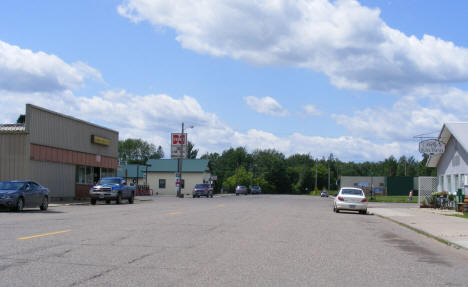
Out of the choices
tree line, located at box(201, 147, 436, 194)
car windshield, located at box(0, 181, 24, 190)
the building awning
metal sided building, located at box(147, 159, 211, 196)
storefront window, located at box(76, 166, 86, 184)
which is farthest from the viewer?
tree line, located at box(201, 147, 436, 194)

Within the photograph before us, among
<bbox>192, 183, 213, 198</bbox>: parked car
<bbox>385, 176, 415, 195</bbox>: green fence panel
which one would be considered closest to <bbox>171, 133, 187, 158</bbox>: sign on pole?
<bbox>192, 183, 213, 198</bbox>: parked car

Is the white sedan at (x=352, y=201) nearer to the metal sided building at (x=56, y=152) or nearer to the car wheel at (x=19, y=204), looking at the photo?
the car wheel at (x=19, y=204)

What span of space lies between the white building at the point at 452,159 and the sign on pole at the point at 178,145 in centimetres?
3313

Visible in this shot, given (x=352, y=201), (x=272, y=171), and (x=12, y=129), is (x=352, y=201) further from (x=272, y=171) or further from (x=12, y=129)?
(x=272, y=171)

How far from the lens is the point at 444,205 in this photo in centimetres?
3425

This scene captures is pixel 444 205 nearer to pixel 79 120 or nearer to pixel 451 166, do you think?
pixel 451 166

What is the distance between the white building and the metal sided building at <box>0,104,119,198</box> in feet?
91.7

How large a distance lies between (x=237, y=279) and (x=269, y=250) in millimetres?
3513

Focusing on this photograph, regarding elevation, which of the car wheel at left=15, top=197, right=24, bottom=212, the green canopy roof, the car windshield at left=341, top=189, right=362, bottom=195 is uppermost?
the green canopy roof

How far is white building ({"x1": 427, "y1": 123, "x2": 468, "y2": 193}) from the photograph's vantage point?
33281mm

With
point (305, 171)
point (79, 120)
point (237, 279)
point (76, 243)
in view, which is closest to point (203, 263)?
point (237, 279)

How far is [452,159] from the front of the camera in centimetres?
3612

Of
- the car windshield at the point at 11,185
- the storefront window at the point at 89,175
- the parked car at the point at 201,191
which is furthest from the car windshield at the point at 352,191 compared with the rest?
the parked car at the point at 201,191

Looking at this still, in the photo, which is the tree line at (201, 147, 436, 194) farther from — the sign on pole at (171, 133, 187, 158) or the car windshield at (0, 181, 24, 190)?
the car windshield at (0, 181, 24, 190)
